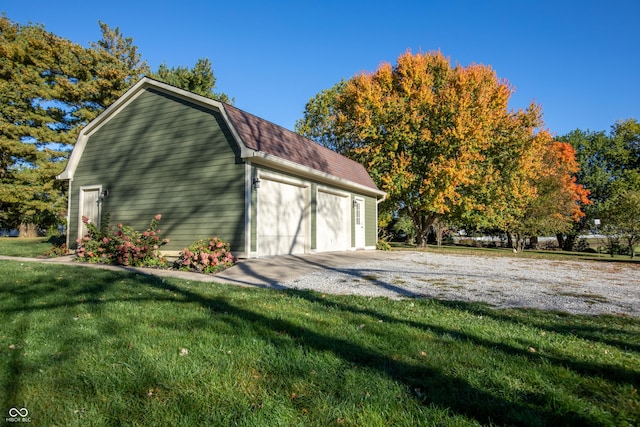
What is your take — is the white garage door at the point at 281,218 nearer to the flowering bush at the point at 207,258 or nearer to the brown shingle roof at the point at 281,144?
the brown shingle roof at the point at 281,144

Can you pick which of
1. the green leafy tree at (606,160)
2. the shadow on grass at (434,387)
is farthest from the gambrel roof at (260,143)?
the green leafy tree at (606,160)

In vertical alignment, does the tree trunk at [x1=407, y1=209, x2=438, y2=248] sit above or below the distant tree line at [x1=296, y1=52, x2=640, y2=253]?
below

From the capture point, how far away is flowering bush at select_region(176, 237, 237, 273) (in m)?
7.84

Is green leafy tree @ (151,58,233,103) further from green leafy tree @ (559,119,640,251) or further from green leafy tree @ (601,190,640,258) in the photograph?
green leafy tree @ (559,119,640,251)

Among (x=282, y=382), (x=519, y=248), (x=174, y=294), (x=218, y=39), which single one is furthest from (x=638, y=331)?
(x=519, y=248)

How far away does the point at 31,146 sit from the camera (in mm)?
21266

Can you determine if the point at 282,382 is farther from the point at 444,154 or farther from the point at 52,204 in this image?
the point at 52,204

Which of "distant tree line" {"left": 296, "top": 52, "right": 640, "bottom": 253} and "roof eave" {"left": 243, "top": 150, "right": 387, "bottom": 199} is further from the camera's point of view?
"distant tree line" {"left": 296, "top": 52, "right": 640, "bottom": 253}

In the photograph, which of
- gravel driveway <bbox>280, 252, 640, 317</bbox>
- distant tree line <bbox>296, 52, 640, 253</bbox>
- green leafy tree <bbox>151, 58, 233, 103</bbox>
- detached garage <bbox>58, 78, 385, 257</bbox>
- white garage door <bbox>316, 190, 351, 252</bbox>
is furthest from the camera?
green leafy tree <bbox>151, 58, 233, 103</bbox>

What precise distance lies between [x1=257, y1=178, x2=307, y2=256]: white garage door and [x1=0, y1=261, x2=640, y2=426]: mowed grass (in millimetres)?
5655

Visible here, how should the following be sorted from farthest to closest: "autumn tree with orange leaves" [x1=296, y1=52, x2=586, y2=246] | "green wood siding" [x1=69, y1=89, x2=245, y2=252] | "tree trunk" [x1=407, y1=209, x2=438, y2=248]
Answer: "tree trunk" [x1=407, y1=209, x2=438, y2=248] < "autumn tree with orange leaves" [x1=296, y1=52, x2=586, y2=246] < "green wood siding" [x1=69, y1=89, x2=245, y2=252]

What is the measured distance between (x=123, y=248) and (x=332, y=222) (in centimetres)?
709

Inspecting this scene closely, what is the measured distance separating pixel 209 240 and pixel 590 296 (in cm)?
760

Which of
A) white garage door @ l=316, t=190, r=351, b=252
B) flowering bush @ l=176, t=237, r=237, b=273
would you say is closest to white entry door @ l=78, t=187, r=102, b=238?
flowering bush @ l=176, t=237, r=237, b=273
